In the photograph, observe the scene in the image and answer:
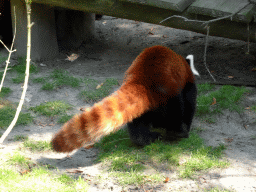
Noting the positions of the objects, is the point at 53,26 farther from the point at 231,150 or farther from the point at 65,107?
the point at 231,150

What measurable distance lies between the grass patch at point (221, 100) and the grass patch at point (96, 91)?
144 centimetres

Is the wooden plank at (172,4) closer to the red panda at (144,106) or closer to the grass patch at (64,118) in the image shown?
the red panda at (144,106)

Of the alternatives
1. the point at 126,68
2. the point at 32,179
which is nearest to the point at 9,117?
the point at 32,179

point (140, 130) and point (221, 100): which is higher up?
point (140, 130)

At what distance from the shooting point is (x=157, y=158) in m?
3.10

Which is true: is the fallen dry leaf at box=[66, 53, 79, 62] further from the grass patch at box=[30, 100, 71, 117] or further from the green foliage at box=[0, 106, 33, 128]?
the green foliage at box=[0, 106, 33, 128]

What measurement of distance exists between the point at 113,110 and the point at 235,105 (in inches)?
91.7

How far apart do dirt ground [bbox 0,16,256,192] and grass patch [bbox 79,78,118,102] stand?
155mm

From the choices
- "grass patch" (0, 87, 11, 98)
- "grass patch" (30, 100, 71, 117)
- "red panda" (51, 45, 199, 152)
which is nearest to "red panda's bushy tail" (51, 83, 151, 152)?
"red panda" (51, 45, 199, 152)

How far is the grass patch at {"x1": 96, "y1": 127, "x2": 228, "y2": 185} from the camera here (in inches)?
112

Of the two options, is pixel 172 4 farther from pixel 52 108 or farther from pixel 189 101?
Answer: pixel 52 108

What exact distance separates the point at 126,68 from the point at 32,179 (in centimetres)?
359

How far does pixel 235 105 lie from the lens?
4.20 meters

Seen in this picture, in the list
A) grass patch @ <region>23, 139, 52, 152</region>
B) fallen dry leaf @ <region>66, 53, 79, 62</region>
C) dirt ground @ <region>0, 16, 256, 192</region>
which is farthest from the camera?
fallen dry leaf @ <region>66, 53, 79, 62</region>
